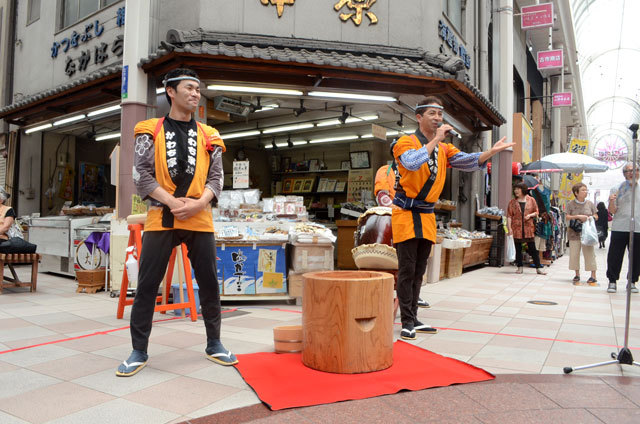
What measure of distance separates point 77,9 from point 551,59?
15.1 metres

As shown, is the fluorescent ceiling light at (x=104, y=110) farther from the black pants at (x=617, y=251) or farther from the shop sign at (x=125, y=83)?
the black pants at (x=617, y=251)

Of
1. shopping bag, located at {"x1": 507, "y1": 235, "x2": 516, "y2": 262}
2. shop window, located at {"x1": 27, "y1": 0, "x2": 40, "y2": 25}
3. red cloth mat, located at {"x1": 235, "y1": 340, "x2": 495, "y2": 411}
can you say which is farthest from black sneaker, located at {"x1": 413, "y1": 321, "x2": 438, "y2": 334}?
shop window, located at {"x1": 27, "y1": 0, "x2": 40, "y2": 25}

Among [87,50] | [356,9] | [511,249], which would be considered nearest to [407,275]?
[356,9]

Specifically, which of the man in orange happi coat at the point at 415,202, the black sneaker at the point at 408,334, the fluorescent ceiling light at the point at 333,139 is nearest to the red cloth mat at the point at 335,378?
the black sneaker at the point at 408,334

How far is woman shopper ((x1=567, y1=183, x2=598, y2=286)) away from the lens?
8391 millimetres

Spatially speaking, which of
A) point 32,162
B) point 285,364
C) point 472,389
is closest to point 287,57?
point 285,364

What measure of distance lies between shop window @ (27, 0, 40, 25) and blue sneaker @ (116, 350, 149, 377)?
12.7 meters

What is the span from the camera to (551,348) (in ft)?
12.8

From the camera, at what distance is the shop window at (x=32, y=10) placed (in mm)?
12485

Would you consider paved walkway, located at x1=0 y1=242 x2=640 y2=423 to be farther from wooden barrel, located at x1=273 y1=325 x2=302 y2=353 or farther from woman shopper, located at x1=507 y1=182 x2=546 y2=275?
woman shopper, located at x1=507 y1=182 x2=546 y2=275

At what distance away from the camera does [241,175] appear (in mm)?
7273

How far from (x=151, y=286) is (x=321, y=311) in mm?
1179

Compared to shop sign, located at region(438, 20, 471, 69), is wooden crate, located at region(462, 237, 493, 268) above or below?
below

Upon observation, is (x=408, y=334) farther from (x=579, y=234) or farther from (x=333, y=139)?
(x=333, y=139)
